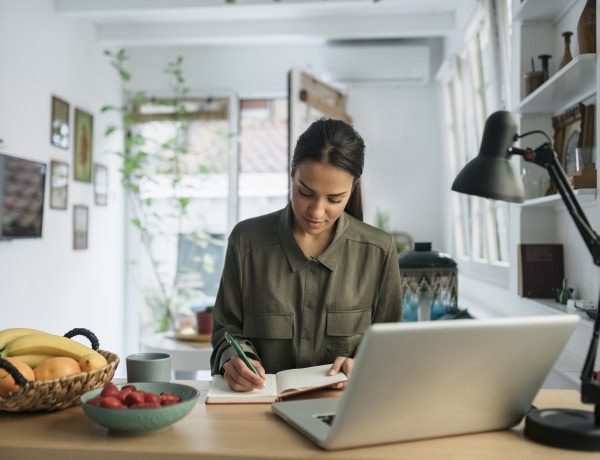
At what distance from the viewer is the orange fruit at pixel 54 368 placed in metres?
1.22

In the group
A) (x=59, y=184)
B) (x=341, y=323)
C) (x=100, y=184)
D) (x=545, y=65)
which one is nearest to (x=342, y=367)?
(x=341, y=323)

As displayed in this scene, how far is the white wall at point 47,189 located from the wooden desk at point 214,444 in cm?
284

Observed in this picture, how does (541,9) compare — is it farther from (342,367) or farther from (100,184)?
(100,184)

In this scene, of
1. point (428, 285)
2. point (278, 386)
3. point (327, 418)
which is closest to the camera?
point (327, 418)

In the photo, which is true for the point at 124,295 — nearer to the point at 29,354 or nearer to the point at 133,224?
the point at 133,224

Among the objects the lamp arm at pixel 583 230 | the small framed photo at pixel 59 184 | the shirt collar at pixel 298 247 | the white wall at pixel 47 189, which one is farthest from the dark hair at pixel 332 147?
the small framed photo at pixel 59 184

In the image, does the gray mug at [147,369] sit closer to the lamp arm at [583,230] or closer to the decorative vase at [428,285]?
the lamp arm at [583,230]

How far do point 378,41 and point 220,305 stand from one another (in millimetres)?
4109

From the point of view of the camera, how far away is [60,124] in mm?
4395

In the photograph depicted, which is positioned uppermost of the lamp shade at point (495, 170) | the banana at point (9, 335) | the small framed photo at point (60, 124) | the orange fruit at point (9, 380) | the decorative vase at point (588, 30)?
the small framed photo at point (60, 124)

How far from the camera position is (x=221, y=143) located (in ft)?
18.2

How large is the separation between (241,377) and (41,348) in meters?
0.40

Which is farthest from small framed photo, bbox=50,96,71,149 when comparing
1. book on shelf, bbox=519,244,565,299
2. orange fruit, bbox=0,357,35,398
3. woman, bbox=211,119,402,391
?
orange fruit, bbox=0,357,35,398

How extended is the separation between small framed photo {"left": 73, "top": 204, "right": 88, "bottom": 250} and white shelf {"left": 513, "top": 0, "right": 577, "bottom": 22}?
3209 mm
